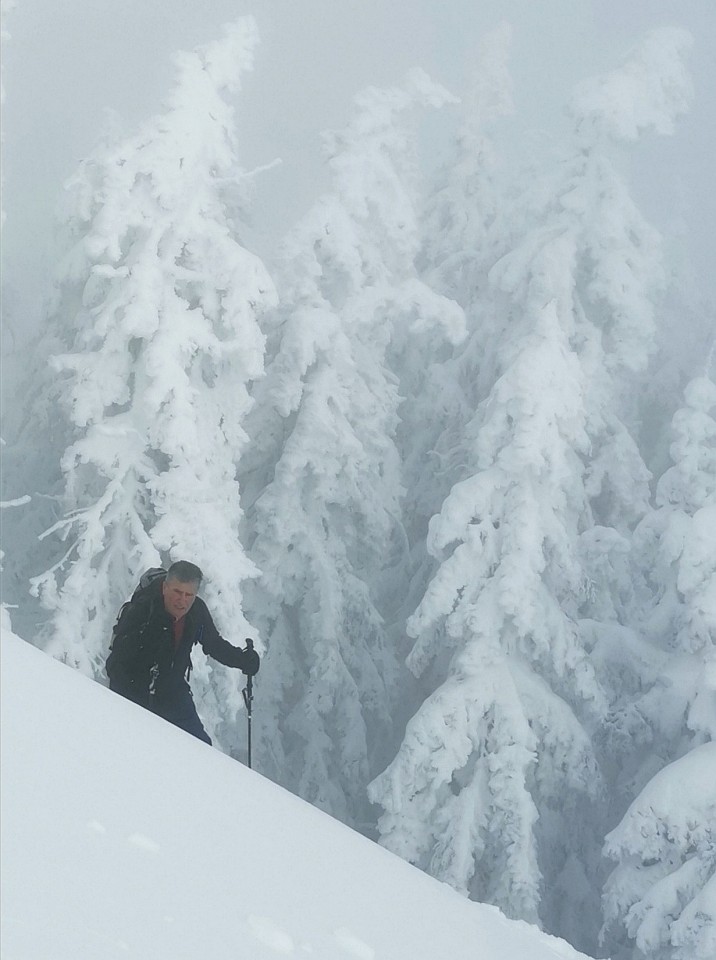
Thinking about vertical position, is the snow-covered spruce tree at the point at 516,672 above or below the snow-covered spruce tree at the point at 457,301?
below

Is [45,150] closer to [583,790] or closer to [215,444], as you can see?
[215,444]

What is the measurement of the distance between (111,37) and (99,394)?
26417 mm

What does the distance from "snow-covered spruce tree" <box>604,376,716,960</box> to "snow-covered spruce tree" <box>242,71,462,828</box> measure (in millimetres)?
4632

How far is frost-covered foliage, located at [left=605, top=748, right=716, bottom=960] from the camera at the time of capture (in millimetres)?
11453

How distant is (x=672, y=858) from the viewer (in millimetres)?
12242

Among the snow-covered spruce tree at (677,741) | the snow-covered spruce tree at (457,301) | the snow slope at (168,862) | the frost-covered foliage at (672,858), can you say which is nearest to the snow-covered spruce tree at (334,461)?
the snow-covered spruce tree at (457,301)

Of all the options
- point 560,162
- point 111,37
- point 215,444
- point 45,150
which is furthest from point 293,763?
point 111,37

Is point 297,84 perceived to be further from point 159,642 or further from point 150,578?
point 159,642

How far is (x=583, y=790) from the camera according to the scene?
14750 mm

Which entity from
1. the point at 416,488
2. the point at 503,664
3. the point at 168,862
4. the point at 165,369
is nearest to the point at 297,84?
the point at 416,488

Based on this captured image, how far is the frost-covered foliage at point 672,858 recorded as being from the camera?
37.6ft

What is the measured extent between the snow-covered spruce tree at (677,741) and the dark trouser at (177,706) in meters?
8.18

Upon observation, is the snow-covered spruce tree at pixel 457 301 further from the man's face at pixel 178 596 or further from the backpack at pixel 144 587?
the man's face at pixel 178 596

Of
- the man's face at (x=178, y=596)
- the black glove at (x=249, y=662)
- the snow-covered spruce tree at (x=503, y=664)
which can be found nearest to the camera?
the man's face at (x=178, y=596)
